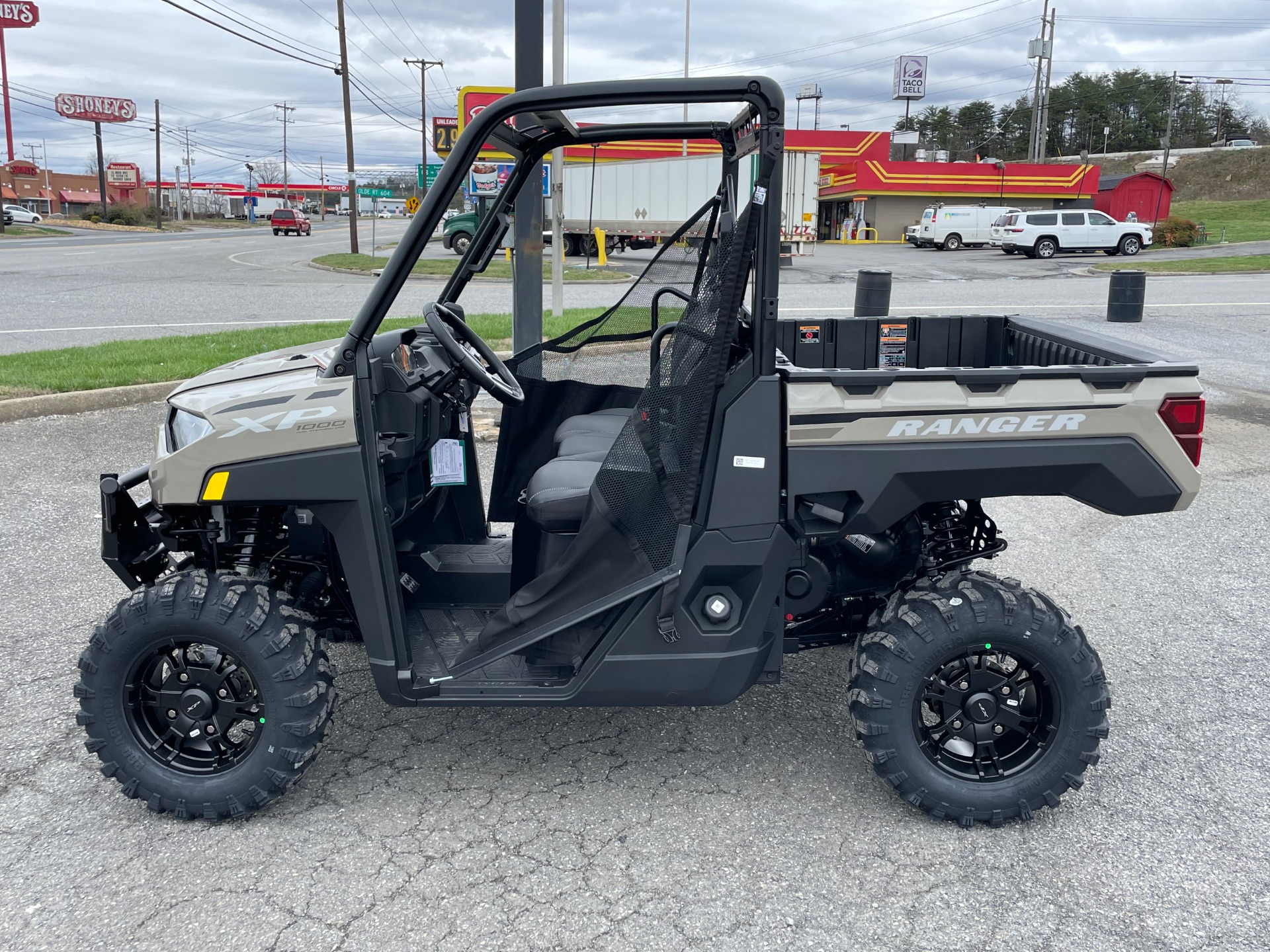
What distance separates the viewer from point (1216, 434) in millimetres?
8312

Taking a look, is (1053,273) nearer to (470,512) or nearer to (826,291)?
(826,291)

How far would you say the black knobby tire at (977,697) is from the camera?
3117 millimetres

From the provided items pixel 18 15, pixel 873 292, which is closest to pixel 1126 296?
pixel 873 292

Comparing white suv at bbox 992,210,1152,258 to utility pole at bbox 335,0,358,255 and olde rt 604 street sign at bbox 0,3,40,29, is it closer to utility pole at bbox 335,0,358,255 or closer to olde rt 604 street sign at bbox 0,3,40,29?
utility pole at bbox 335,0,358,255

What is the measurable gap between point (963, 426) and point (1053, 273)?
25.9m

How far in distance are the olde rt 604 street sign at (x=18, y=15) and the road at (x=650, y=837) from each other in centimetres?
7840

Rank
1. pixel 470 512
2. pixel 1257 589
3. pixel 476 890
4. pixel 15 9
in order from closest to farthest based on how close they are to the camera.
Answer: pixel 476 890 < pixel 470 512 < pixel 1257 589 < pixel 15 9

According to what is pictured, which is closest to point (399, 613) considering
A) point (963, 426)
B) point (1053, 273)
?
point (963, 426)

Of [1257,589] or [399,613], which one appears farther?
[1257,589]

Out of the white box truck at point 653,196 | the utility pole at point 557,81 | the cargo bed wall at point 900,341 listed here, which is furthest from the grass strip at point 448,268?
the cargo bed wall at point 900,341

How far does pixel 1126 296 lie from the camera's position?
1354 centimetres

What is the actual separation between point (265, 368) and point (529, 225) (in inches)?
148

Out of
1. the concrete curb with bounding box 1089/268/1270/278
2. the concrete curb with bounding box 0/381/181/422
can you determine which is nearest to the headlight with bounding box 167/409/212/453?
the concrete curb with bounding box 0/381/181/422

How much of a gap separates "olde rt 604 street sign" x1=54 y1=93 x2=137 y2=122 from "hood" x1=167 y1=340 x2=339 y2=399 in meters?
89.0
